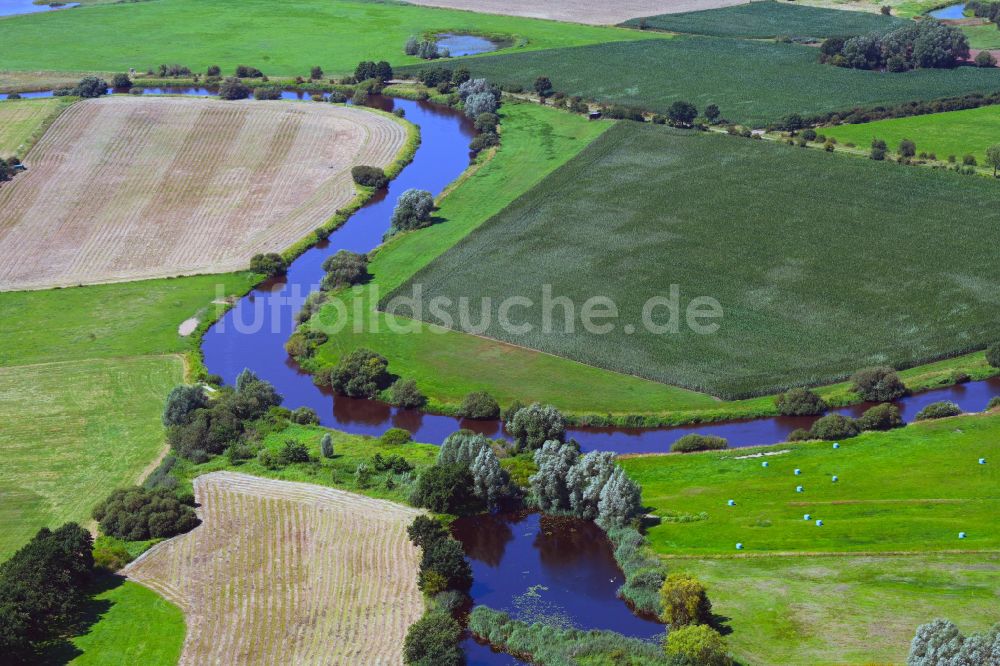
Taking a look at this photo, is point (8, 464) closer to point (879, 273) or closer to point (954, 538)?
point (954, 538)

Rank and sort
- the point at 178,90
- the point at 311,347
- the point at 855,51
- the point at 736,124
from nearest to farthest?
the point at 311,347 < the point at 736,124 < the point at 855,51 < the point at 178,90

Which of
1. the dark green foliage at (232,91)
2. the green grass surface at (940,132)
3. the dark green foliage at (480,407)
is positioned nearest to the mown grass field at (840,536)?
the dark green foliage at (480,407)

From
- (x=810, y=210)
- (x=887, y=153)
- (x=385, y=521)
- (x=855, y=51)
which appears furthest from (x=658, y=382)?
(x=855, y=51)

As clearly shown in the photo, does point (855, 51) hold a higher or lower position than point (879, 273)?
higher

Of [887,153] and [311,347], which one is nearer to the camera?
[311,347]

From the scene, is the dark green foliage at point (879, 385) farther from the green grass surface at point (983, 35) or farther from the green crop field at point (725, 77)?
the green grass surface at point (983, 35)

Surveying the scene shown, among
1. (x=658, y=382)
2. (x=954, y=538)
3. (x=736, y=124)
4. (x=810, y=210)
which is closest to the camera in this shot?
(x=954, y=538)

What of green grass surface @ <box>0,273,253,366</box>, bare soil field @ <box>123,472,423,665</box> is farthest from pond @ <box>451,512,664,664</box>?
green grass surface @ <box>0,273,253,366</box>

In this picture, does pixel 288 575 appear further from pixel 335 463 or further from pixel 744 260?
pixel 744 260
